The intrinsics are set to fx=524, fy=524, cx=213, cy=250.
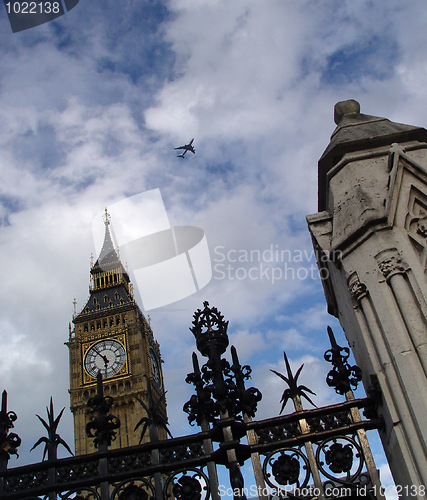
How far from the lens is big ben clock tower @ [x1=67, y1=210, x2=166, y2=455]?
198ft

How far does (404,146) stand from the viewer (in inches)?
248

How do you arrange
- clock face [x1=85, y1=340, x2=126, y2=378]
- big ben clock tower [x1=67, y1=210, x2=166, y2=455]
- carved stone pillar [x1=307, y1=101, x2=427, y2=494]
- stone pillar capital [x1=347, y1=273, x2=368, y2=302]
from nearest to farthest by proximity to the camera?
1. carved stone pillar [x1=307, y1=101, x2=427, y2=494]
2. stone pillar capital [x1=347, y1=273, x2=368, y2=302]
3. big ben clock tower [x1=67, y1=210, x2=166, y2=455]
4. clock face [x1=85, y1=340, x2=126, y2=378]

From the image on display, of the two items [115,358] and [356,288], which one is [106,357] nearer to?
[115,358]

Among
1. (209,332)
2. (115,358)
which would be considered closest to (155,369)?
(115,358)

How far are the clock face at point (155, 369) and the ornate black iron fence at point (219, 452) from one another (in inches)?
2453

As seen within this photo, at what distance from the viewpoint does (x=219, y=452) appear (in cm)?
518

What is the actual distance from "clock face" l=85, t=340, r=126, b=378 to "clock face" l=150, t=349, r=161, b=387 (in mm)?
4479

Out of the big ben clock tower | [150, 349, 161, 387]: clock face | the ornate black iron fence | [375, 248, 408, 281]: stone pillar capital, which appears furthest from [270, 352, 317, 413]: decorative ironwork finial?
[150, 349, 161, 387]: clock face

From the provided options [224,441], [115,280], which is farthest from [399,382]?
[115,280]

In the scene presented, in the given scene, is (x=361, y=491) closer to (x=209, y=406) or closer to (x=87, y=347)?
(x=209, y=406)

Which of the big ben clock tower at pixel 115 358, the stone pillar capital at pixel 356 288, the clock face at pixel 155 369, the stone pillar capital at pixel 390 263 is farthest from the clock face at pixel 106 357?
the stone pillar capital at pixel 390 263

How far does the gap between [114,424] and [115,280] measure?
71.6 meters

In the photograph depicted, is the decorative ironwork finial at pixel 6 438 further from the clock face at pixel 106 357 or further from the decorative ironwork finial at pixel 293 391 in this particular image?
the clock face at pixel 106 357

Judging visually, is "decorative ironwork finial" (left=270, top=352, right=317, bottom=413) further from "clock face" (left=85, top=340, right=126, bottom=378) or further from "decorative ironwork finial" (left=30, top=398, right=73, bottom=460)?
"clock face" (left=85, top=340, right=126, bottom=378)
